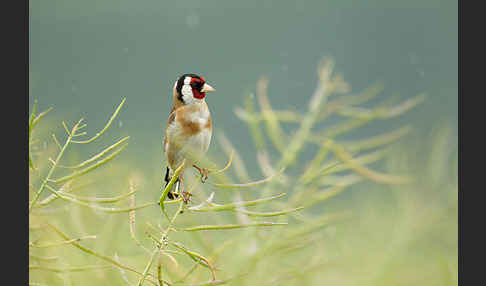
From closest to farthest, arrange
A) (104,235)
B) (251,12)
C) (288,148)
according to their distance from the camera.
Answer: (104,235) → (288,148) → (251,12)

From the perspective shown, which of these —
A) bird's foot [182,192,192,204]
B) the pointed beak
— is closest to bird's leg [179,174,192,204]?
bird's foot [182,192,192,204]

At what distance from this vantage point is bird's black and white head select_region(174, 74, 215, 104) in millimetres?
618

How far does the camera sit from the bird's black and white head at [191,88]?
2.03ft

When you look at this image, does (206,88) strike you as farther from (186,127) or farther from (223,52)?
(223,52)

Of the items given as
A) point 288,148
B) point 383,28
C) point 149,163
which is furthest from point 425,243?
point 383,28

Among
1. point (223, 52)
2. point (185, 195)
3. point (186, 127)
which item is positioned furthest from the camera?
point (223, 52)

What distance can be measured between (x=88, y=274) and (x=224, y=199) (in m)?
0.18

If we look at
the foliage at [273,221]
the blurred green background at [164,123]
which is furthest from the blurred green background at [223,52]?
the foliage at [273,221]

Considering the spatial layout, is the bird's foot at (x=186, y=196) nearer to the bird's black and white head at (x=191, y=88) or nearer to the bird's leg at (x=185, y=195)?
the bird's leg at (x=185, y=195)

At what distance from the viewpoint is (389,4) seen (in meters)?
1.40

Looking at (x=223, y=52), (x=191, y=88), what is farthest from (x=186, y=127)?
(x=223, y=52)

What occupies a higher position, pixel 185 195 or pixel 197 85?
pixel 197 85

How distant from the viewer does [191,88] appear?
634 mm

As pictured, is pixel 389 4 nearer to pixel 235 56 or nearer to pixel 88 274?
pixel 235 56
